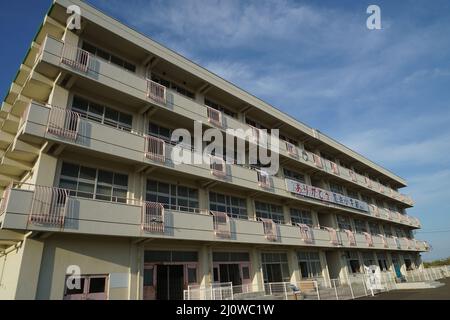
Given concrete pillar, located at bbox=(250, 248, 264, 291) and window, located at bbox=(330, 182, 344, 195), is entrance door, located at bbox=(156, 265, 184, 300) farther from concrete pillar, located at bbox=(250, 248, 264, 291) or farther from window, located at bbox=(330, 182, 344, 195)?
window, located at bbox=(330, 182, 344, 195)

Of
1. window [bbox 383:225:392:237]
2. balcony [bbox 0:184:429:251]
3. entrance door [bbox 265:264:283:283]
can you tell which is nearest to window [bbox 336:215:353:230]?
entrance door [bbox 265:264:283:283]

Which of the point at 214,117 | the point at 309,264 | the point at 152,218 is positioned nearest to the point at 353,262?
the point at 309,264

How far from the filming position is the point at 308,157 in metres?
24.9

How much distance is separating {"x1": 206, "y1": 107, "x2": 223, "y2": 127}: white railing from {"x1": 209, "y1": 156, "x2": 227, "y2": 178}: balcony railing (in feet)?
7.92

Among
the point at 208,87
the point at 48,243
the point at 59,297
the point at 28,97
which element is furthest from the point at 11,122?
the point at 208,87

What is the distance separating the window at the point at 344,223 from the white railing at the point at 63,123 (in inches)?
958

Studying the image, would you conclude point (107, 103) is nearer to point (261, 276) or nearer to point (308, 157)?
point (261, 276)

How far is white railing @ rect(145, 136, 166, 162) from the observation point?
13445 millimetres

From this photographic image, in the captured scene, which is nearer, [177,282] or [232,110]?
[177,282]

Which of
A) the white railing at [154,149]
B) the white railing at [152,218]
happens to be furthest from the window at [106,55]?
the white railing at [152,218]

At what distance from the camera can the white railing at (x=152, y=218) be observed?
40.0ft

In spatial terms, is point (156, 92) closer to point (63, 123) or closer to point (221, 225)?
point (63, 123)

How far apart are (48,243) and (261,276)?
463 inches
